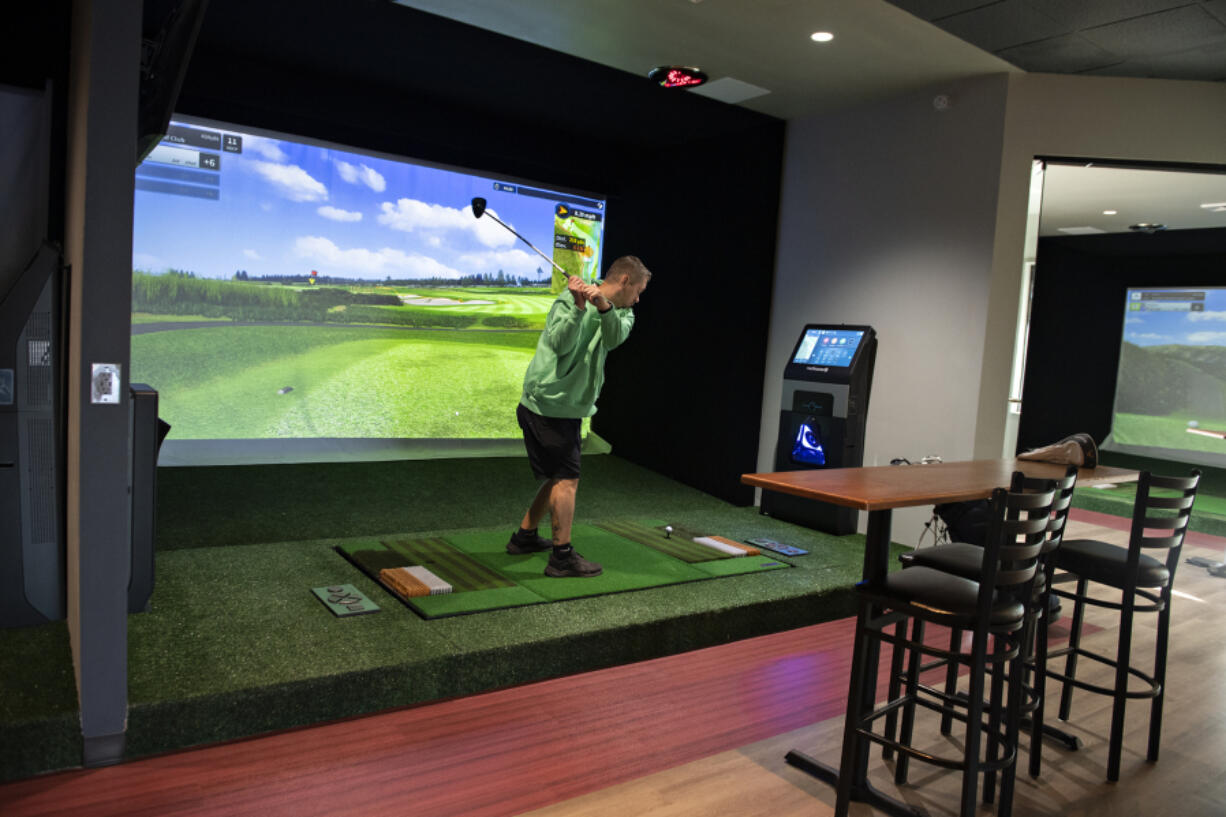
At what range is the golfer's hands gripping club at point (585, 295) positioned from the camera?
11.9ft

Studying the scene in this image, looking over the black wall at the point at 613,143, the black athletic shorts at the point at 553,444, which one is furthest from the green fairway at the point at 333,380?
the black athletic shorts at the point at 553,444

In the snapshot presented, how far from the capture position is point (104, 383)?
233 centimetres

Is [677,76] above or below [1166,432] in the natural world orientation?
above

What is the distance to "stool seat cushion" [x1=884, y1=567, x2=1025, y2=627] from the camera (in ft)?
7.16

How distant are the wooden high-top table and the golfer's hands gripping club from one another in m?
1.37

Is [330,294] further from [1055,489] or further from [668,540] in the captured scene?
[1055,489]

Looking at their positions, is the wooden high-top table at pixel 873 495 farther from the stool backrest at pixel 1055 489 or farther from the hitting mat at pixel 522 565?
the hitting mat at pixel 522 565

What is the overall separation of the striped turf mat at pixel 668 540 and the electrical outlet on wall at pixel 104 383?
2942 mm

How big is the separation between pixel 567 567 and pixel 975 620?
2.18m

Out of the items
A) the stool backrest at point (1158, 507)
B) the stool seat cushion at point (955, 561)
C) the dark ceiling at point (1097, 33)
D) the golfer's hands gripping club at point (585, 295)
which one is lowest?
the stool seat cushion at point (955, 561)

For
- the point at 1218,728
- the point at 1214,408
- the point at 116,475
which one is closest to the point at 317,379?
the point at 116,475

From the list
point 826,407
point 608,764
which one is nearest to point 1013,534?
point 608,764

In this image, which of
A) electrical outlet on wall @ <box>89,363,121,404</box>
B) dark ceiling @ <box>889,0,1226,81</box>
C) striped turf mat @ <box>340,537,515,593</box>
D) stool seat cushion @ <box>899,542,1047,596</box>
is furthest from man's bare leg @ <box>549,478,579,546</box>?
dark ceiling @ <box>889,0,1226,81</box>

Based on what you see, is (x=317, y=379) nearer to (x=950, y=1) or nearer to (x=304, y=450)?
(x=304, y=450)
